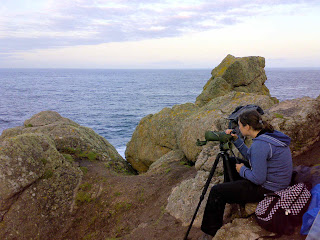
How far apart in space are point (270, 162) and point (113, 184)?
6061 millimetres

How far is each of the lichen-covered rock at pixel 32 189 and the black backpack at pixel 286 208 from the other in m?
6.19

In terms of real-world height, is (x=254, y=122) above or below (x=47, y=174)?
above

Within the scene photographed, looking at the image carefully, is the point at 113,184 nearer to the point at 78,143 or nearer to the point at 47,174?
the point at 47,174

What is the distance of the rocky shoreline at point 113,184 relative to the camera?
7.00 metres

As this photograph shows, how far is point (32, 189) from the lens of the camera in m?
8.18

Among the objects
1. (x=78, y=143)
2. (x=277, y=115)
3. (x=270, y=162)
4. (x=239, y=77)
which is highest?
(x=239, y=77)

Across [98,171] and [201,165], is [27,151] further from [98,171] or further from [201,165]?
[201,165]

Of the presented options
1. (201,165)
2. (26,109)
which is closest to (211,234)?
(201,165)

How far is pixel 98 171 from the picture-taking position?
10.1 m

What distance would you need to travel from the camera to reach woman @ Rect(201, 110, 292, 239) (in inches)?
172

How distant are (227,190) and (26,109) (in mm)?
50988

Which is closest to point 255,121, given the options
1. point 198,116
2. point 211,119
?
point 211,119

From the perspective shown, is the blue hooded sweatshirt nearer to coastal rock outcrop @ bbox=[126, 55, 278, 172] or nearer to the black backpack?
the black backpack

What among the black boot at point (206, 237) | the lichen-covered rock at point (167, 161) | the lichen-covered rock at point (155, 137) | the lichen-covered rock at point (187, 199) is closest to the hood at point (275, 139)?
the black boot at point (206, 237)
